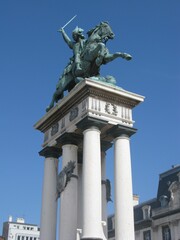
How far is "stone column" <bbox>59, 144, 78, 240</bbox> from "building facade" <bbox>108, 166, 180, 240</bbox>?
34.2 meters

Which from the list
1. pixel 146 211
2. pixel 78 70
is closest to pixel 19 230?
pixel 146 211

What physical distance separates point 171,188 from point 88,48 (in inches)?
1442

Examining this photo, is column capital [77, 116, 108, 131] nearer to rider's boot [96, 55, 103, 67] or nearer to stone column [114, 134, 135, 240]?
stone column [114, 134, 135, 240]

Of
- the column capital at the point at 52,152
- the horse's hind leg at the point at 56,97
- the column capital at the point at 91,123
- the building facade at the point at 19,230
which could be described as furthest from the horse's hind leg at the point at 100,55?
the building facade at the point at 19,230

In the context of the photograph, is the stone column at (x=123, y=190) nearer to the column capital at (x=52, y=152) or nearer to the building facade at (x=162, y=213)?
the column capital at (x=52, y=152)

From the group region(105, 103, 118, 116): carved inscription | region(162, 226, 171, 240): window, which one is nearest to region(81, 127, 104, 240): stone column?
region(105, 103, 118, 116): carved inscription

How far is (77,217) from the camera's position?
22.8m

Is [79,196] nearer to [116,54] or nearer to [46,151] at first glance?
[46,151]

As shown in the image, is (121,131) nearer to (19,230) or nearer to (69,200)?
(69,200)

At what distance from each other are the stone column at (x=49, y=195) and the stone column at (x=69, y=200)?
5.08 ft

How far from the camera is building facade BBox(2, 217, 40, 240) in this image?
4326 inches

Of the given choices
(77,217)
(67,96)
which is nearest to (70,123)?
(67,96)

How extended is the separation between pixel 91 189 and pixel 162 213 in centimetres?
3867

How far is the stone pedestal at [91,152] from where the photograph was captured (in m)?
20.4
